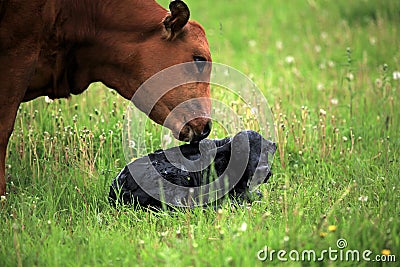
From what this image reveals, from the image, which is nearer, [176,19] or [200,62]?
[176,19]

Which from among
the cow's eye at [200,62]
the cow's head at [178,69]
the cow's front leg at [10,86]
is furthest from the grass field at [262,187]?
the cow's eye at [200,62]

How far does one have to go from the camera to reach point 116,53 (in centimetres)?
440

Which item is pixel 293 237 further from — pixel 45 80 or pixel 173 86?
pixel 45 80

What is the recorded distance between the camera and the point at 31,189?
4.67m

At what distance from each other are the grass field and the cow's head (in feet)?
1.99

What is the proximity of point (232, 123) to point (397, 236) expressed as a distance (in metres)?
2.28

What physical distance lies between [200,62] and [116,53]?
0.57 m

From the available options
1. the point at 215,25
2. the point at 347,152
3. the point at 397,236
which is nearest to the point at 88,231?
the point at 397,236

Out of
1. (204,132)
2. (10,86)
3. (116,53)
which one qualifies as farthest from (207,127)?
→ (10,86)

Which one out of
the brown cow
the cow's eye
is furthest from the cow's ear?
the cow's eye

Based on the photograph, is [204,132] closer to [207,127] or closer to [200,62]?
[207,127]

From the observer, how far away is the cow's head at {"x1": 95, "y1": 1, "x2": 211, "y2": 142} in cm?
435

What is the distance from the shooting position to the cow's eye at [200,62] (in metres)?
4.37

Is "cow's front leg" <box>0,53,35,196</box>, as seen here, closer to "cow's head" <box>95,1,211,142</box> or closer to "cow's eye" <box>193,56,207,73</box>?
"cow's head" <box>95,1,211,142</box>
